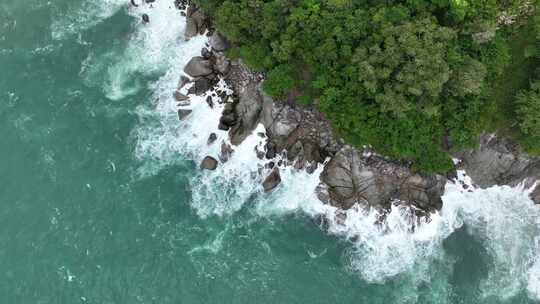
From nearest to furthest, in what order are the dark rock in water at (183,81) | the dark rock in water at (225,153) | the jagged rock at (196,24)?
1. the dark rock in water at (225,153)
2. the dark rock in water at (183,81)
3. the jagged rock at (196,24)

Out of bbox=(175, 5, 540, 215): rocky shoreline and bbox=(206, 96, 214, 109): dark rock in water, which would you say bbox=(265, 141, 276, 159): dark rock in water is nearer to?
bbox=(175, 5, 540, 215): rocky shoreline

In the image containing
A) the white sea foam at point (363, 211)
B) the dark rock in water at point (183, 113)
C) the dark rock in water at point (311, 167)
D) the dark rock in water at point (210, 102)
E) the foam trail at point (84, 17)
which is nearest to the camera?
the white sea foam at point (363, 211)

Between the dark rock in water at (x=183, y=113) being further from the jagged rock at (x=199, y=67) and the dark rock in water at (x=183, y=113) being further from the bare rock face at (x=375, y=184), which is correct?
the bare rock face at (x=375, y=184)

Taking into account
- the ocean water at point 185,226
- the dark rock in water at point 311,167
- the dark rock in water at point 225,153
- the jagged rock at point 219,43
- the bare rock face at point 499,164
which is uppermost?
the jagged rock at point 219,43

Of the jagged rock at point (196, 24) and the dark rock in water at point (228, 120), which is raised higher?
the jagged rock at point (196, 24)

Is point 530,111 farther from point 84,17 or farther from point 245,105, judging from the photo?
point 84,17

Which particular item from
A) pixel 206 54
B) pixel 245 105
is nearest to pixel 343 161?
pixel 245 105

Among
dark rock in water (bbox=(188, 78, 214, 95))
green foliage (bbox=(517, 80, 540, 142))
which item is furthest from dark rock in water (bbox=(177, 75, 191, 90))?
green foliage (bbox=(517, 80, 540, 142))

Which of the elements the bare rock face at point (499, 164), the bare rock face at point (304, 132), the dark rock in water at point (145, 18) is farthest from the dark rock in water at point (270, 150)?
the dark rock in water at point (145, 18)
